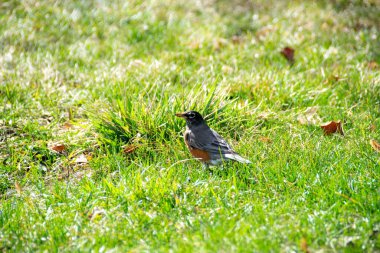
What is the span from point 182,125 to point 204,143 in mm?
571

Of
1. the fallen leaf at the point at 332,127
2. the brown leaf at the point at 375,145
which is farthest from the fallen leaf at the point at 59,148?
the brown leaf at the point at 375,145

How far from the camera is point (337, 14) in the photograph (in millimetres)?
8125

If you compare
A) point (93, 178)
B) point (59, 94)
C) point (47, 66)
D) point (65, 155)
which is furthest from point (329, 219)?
point (47, 66)

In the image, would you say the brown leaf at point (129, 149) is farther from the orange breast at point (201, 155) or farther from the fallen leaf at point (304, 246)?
the fallen leaf at point (304, 246)

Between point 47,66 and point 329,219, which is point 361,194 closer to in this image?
point 329,219

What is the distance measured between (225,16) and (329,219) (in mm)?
5458

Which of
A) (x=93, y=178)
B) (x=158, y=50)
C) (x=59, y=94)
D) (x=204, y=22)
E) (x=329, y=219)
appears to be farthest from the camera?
(x=204, y=22)

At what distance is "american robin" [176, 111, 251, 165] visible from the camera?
4.42m

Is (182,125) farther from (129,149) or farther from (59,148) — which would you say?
(59,148)

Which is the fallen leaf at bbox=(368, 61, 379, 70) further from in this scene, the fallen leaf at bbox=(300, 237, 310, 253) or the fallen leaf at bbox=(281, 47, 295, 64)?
the fallen leaf at bbox=(300, 237, 310, 253)

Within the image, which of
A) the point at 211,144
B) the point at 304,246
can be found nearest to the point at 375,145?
the point at 211,144

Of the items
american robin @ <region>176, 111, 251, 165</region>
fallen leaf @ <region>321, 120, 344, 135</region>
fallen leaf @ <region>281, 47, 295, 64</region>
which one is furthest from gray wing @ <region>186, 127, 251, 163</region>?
fallen leaf @ <region>281, 47, 295, 64</region>

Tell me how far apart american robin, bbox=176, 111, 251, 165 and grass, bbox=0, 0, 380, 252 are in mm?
97

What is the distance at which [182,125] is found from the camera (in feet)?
16.3
